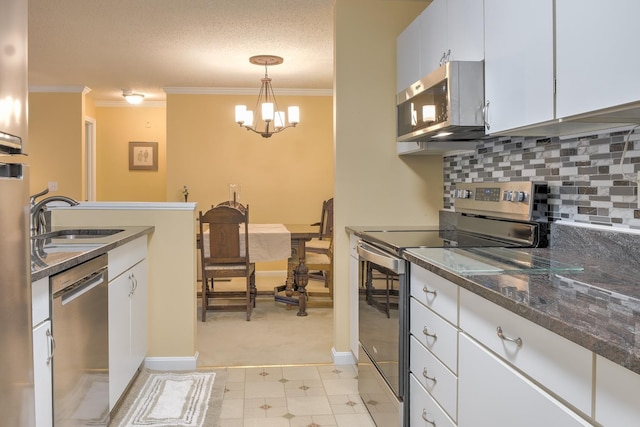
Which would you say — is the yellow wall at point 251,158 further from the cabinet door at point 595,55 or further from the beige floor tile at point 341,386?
the cabinet door at point 595,55

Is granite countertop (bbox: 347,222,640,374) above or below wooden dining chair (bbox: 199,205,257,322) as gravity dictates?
above

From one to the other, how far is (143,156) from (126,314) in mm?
5365

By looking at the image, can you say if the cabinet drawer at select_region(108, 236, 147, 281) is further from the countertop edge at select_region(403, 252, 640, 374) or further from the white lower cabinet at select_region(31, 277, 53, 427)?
the countertop edge at select_region(403, 252, 640, 374)

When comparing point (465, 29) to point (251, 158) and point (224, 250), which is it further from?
point (251, 158)

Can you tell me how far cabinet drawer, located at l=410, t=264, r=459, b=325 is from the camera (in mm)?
1681

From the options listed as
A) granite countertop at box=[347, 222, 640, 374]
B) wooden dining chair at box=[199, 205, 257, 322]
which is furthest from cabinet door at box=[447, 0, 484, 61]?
wooden dining chair at box=[199, 205, 257, 322]

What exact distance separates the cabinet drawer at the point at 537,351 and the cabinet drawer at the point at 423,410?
389 mm

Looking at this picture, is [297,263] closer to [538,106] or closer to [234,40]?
[234,40]

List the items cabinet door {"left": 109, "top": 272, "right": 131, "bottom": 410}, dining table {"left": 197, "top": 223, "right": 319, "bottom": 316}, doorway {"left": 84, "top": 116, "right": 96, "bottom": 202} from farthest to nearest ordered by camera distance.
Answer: doorway {"left": 84, "top": 116, "right": 96, "bottom": 202} < dining table {"left": 197, "top": 223, "right": 319, "bottom": 316} < cabinet door {"left": 109, "top": 272, "right": 131, "bottom": 410}

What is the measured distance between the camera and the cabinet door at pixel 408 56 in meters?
2.93

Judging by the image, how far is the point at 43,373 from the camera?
1.64 m

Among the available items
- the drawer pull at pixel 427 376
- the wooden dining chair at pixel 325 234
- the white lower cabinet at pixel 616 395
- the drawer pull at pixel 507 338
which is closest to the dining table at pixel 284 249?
the wooden dining chair at pixel 325 234

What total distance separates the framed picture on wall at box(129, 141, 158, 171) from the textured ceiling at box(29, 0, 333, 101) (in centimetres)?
135

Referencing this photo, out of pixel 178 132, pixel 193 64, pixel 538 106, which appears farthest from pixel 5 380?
pixel 178 132
